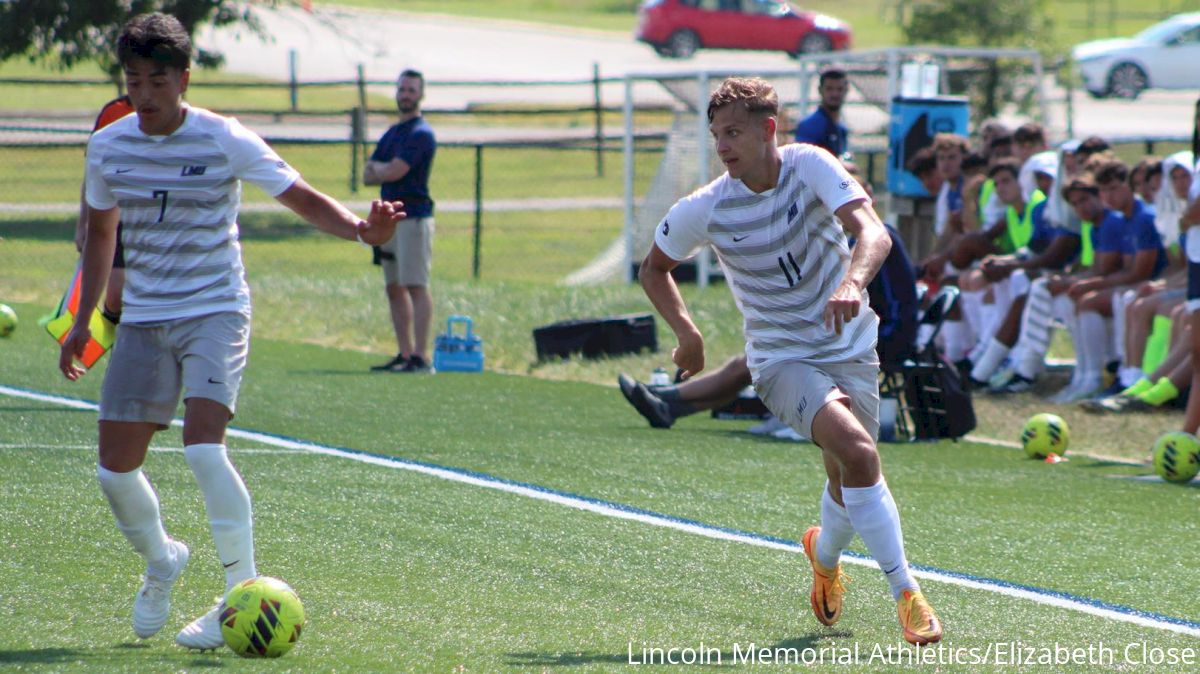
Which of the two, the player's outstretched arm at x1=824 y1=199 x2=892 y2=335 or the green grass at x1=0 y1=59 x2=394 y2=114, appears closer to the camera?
the player's outstretched arm at x1=824 y1=199 x2=892 y2=335

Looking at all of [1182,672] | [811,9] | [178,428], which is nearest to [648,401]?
[178,428]

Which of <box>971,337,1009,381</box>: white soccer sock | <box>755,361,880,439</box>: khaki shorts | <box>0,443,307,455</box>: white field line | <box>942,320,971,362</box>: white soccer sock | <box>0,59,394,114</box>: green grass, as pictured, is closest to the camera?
<box>755,361,880,439</box>: khaki shorts

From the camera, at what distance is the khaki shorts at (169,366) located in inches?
195

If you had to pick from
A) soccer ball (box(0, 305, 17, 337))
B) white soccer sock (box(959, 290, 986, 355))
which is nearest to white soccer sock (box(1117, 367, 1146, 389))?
white soccer sock (box(959, 290, 986, 355))

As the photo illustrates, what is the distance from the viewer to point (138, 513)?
5.07 m

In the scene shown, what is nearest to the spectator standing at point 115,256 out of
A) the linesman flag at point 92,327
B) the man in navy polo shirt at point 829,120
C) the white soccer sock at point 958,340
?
the linesman flag at point 92,327

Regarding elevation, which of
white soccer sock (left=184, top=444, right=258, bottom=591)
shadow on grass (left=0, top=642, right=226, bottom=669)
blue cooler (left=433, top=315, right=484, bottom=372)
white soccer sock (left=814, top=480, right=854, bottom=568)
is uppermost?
white soccer sock (left=184, top=444, right=258, bottom=591)

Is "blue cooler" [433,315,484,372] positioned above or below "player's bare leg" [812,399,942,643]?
below

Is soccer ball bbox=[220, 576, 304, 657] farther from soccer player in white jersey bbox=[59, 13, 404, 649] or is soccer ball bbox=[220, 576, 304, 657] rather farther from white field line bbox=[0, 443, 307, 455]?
white field line bbox=[0, 443, 307, 455]

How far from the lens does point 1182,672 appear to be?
488cm

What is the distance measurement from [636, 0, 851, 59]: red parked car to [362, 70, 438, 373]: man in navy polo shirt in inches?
1173

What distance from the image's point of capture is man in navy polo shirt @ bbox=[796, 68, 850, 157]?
497 inches

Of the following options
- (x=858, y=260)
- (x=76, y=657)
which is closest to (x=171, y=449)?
(x=76, y=657)

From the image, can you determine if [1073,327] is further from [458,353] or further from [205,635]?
[205,635]
